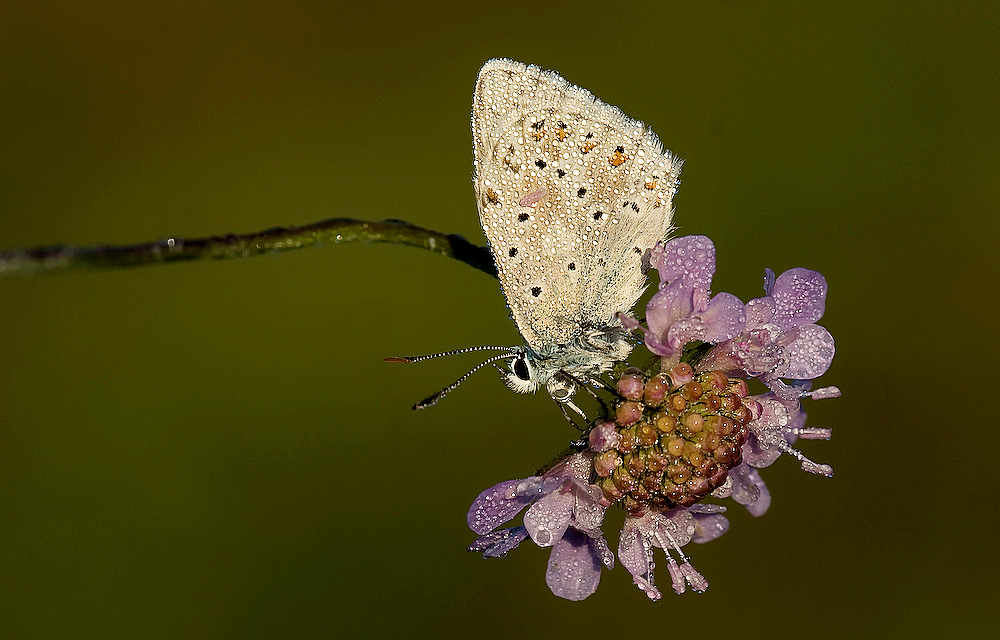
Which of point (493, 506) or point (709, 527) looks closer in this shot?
point (493, 506)

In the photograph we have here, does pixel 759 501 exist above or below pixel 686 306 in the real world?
below

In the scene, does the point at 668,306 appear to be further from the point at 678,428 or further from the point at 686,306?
the point at 678,428

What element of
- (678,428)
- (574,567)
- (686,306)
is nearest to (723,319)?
(686,306)

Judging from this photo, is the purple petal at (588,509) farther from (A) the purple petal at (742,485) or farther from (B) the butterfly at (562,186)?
(A) the purple petal at (742,485)

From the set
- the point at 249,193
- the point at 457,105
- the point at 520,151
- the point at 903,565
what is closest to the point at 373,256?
the point at 249,193

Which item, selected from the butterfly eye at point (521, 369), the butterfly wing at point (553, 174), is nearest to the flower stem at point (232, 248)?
the butterfly wing at point (553, 174)

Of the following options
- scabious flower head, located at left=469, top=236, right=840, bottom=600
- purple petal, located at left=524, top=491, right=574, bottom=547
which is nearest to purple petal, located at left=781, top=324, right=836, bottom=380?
scabious flower head, located at left=469, top=236, right=840, bottom=600
